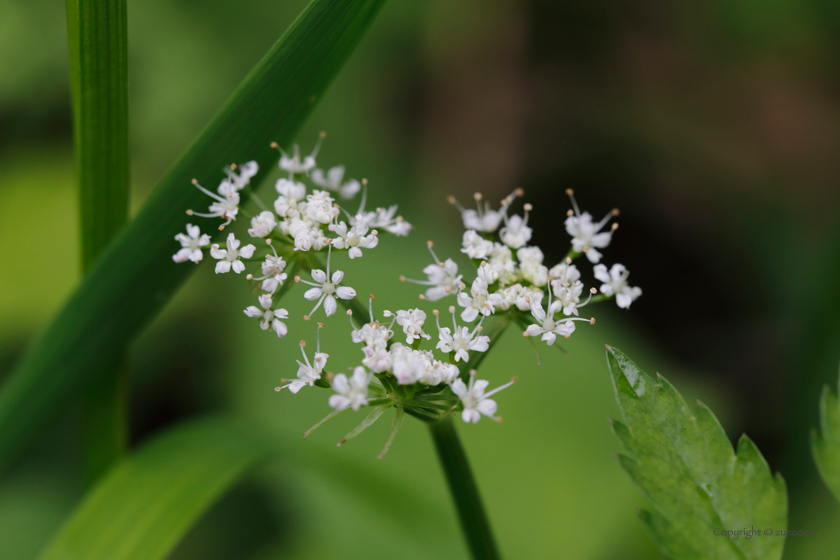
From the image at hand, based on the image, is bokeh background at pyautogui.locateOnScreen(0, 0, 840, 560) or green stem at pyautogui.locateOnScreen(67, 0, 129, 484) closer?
green stem at pyautogui.locateOnScreen(67, 0, 129, 484)

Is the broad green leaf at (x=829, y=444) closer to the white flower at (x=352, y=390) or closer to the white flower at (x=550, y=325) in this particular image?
the white flower at (x=550, y=325)

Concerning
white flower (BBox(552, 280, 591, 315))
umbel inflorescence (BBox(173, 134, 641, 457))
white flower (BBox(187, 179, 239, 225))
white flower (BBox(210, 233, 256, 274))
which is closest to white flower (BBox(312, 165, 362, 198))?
umbel inflorescence (BBox(173, 134, 641, 457))

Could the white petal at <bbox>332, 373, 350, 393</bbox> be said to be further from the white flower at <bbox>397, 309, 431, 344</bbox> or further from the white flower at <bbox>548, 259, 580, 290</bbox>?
the white flower at <bbox>548, 259, 580, 290</bbox>

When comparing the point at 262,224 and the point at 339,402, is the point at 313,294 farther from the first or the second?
the point at 339,402

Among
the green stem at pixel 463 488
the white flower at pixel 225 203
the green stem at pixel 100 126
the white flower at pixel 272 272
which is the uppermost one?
the green stem at pixel 100 126

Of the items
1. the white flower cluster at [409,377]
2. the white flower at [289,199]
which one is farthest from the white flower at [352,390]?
the white flower at [289,199]

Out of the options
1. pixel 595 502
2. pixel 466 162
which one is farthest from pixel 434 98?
pixel 595 502
